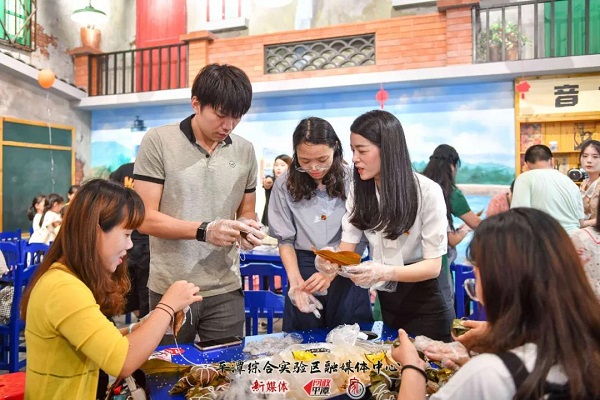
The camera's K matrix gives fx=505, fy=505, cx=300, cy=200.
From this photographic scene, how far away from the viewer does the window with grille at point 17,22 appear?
696cm

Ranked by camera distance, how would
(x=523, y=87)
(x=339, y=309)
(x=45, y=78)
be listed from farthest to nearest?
(x=45, y=78)
(x=523, y=87)
(x=339, y=309)

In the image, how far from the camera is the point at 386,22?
6426 mm

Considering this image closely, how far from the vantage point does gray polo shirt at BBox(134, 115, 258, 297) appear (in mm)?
1801

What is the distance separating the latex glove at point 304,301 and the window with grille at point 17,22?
6.94 metres

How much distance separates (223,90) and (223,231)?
485 millimetres

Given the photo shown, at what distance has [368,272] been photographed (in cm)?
168

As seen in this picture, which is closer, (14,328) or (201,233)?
(201,233)

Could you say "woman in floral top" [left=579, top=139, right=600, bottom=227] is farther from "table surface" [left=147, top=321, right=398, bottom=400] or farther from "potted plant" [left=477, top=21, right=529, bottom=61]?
"table surface" [left=147, top=321, right=398, bottom=400]

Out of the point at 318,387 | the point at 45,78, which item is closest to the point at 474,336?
the point at 318,387

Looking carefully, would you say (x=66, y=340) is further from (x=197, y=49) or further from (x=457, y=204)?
(x=197, y=49)

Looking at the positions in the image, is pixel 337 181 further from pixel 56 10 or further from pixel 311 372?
pixel 56 10

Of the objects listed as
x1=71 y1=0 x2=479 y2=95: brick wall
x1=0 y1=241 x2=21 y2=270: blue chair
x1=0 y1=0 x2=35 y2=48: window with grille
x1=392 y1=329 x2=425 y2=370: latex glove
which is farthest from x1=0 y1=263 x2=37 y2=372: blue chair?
x1=0 y1=0 x2=35 y2=48: window with grille

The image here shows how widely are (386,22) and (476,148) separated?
1.96 metres

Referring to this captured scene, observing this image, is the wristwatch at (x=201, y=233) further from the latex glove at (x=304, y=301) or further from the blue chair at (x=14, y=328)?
the blue chair at (x=14, y=328)
